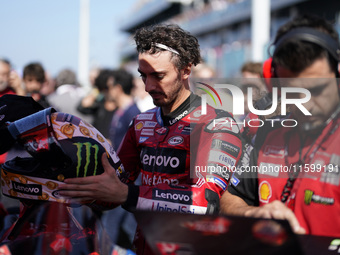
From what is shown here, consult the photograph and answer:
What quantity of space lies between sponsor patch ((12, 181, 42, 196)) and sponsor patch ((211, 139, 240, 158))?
33.0 inches

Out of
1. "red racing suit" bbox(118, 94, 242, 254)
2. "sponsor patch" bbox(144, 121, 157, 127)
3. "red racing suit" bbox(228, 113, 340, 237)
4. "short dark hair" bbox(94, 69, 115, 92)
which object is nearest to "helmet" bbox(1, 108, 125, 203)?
"red racing suit" bbox(118, 94, 242, 254)

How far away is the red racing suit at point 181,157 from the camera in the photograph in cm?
208

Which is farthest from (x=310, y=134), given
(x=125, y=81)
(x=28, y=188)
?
(x=125, y=81)

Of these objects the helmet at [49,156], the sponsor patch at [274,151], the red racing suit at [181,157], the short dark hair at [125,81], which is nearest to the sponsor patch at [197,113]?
the red racing suit at [181,157]

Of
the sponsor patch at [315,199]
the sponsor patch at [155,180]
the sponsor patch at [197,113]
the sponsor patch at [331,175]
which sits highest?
the sponsor patch at [197,113]

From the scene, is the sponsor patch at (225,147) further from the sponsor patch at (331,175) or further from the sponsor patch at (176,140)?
the sponsor patch at (331,175)

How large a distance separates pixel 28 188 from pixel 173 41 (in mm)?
1087

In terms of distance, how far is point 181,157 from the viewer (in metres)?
2.36

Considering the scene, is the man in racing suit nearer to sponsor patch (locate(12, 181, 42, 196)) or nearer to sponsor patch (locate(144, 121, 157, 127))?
sponsor patch (locate(144, 121, 157, 127))

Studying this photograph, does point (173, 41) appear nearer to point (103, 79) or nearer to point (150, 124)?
point (150, 124)

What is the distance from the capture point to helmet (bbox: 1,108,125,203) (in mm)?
2012

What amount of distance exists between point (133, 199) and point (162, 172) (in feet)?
1.34

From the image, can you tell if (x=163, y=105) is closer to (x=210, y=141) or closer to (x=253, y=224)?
(x=210, y=141)

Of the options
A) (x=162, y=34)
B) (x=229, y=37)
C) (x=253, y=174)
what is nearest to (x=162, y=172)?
(x=253, y=174)
